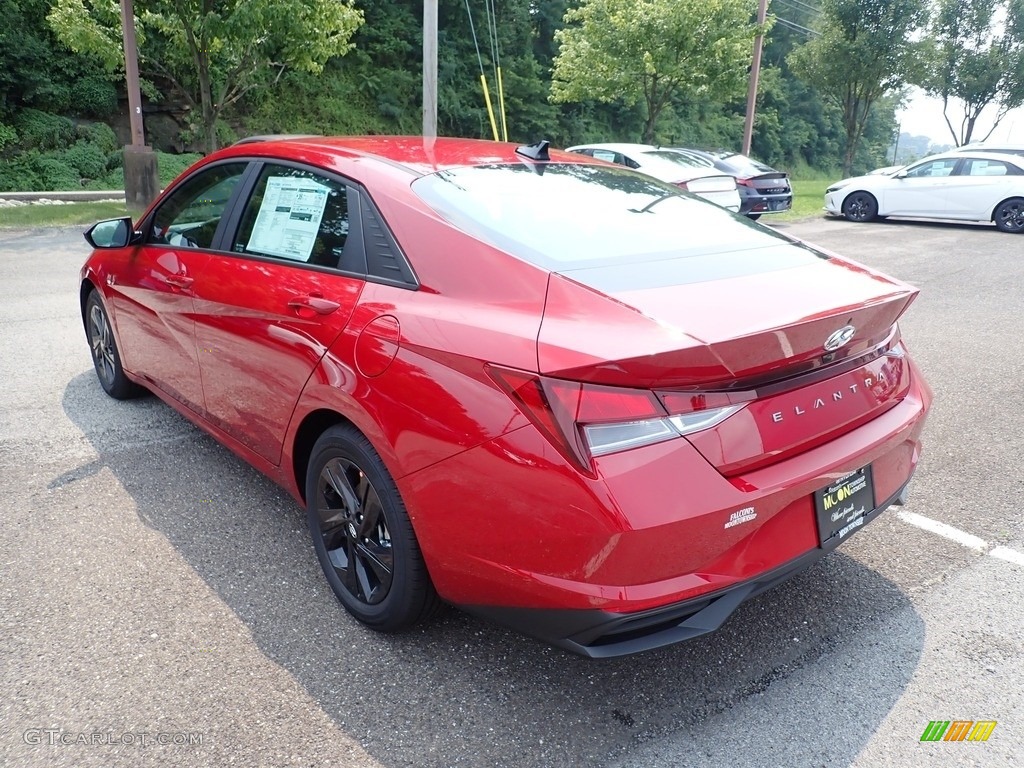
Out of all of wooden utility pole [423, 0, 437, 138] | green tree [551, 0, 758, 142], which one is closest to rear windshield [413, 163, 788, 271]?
wooden utility pole [423, 0, 437, 138]

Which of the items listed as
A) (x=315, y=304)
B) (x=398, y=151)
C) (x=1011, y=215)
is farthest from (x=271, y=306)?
(x=1011, y=215)

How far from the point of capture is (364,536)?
2.55 metres

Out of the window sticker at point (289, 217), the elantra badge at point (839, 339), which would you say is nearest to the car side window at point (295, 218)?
the window sticker at point (289, 217)

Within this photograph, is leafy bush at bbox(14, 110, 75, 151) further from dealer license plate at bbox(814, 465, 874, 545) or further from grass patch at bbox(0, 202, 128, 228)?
dealer license plate at bbox(814, 465, 874, 545)

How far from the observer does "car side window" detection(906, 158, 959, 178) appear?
14.8 metres

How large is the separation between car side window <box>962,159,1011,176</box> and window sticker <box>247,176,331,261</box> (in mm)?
15222

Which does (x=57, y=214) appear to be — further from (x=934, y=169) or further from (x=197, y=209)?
(x=934, y=169)

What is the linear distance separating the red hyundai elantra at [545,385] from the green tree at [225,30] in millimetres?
10774

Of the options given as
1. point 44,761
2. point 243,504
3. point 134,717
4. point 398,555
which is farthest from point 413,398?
point 243,504

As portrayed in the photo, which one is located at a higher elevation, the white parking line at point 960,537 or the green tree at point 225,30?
the green tree at point 225,30

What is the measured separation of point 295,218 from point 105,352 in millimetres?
2308

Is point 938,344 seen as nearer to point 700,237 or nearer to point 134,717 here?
point 700,237

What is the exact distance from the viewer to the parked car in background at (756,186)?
560 inches

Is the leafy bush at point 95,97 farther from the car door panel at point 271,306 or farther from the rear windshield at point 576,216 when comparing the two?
the rear windshield at point 576,216
